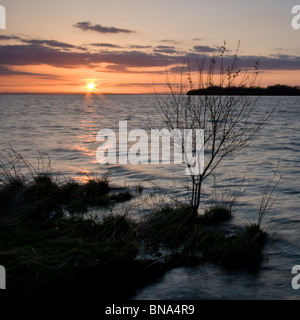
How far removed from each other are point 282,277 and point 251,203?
5915 mm

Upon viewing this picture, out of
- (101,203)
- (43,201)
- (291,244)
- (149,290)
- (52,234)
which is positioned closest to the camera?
(149,290)

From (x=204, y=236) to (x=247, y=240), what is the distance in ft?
3.50

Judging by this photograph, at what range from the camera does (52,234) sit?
9.06 m

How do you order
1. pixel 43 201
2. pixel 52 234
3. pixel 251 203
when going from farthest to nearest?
1. pixel 251 203
2. pixel 43 201
3. pixel 52 234

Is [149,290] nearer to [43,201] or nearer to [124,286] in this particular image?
[124,286]
